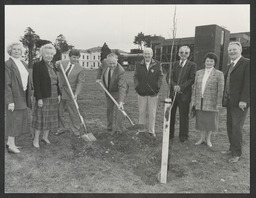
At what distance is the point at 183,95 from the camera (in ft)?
16.3

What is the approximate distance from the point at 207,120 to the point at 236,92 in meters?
0.88

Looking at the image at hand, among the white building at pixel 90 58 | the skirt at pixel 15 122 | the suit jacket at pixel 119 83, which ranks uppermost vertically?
the white building at pixel 90 58

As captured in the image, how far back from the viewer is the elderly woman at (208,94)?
181 inches

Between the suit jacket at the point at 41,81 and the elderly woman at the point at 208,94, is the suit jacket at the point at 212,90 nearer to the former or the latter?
the elderly woman at the point at 208,94

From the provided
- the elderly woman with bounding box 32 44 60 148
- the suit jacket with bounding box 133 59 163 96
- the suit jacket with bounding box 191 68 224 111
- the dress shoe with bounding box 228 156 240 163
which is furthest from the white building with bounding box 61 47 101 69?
the dress shoe with bounding box 228 156 240 163

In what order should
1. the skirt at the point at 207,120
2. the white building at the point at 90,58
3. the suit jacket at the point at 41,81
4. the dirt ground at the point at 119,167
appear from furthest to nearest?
1. the white building at the point at 90,58
2. the skirt at the point at 207,120
3. the suit jacket at the point at 41,81
4. the dirt ground at the point at 119,167

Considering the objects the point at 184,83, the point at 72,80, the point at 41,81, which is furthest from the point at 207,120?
the point at 41,81

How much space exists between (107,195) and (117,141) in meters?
1.74

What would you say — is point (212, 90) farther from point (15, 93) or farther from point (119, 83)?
point (15, 93)

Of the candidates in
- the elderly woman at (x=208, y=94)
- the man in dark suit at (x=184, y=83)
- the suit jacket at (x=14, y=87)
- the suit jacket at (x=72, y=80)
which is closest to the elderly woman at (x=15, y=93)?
the suit jacket at (x=14, y=87)

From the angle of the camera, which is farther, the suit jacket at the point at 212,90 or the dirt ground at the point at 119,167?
the suit jacket at the point at 212,90

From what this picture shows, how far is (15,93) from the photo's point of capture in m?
4.01

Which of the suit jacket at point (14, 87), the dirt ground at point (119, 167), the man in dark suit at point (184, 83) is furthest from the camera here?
the man in dark suit at point (184, 83)

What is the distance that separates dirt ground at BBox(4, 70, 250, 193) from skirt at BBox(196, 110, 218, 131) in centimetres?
41
